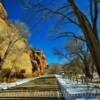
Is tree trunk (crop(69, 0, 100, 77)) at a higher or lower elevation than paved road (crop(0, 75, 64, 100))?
higher

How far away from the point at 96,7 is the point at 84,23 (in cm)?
106

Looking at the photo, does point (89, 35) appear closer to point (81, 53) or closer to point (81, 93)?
point (81, 93)

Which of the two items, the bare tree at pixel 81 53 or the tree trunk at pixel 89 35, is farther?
the bare tree at pixel 81 53

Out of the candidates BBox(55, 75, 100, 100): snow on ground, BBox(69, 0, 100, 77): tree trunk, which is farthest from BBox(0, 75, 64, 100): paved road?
BBox(69, 0, 100, 77): tree trunk

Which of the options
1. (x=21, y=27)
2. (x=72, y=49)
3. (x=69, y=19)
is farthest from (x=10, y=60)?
(x=69, y=19)

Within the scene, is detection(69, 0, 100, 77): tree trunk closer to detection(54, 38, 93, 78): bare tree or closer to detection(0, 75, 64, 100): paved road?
detection(0, 75, 64, 100): paved road

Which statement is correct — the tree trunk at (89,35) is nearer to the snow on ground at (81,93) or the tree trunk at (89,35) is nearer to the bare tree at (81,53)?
the snow on ground at (81,93)

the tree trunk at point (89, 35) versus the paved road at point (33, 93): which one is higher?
the tree trunk at point (89, 35)

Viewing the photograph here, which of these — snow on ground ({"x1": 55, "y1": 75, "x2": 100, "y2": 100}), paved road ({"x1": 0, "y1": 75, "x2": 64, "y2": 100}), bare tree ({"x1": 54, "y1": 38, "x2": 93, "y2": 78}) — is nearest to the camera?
snow on ground ({"x1": 55, "y1": 75, "x2": 100, "y2": 100})

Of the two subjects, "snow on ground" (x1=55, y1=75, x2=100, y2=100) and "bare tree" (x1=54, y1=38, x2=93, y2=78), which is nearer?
"snow on ground" (x1=55, y1=75, x2=100, y2=100)

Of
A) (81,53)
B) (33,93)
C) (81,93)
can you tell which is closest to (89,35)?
(81,93)

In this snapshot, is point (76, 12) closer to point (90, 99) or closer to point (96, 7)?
point (96, 7)

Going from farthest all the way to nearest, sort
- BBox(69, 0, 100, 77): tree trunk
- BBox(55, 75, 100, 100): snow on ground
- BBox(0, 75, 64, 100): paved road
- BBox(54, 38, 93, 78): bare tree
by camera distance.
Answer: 1. BBox(54, 38, 93, 78): bare tree
2. BBox(0, 75, 64, 100): paved road
3. BBox(55, 75, 100, 100): snow on ground
4. BBox(69, 0, 100, 77): tree trunk

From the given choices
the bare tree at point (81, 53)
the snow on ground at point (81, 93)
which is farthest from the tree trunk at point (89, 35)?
the bare tree at point (81, 53)
